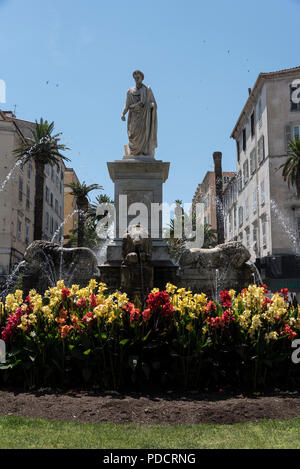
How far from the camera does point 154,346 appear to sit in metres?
5.89

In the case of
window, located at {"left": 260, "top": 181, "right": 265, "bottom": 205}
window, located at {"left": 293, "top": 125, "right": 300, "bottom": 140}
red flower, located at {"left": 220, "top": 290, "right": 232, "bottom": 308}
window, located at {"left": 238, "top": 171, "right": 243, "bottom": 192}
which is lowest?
red flower, located at {"left": 220, "top": 290, "right": 232, "bottom": 308}

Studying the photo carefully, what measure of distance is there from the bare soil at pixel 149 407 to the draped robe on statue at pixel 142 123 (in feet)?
26.3

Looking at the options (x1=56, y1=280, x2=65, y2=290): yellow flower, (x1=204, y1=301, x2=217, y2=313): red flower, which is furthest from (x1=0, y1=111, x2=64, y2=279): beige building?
(x1=204, y1=301, x2=217, y2=313): red flower

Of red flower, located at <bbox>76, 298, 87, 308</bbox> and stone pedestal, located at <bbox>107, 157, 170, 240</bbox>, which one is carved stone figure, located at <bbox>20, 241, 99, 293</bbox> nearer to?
stone pedestal, located at <bbox>107, 157, 170, 240</bbox>

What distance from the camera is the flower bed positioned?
5883 mm

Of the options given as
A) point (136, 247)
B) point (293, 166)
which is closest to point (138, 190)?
point (136, 247)

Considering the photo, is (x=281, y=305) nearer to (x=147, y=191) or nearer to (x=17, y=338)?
(x=17, y=338)

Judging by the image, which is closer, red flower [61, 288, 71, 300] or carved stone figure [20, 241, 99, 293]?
red flower [61, 288, 71, 300]

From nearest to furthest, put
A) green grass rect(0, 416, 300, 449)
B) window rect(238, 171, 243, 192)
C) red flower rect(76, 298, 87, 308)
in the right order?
1. green grass rect(0, 416, 300, 449)
2. red flower rect(76, 298, 87, 308)
3. window rect(238, 171, 243, 192)

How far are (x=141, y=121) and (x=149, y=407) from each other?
8.84 meters

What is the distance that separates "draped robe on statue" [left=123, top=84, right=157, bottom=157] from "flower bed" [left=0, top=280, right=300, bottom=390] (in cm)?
694

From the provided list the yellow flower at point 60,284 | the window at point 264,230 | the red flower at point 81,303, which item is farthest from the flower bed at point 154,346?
the window at point 264,230

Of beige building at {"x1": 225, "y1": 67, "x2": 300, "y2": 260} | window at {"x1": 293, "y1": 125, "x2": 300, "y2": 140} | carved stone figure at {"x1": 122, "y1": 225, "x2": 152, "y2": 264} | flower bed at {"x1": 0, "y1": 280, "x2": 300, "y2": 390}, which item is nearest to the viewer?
flower bed at {"x1": 0, "y1": 280, "x2": 300, "y2": 390}

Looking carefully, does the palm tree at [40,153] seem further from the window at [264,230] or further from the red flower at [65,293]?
the red flower at [65,293]
